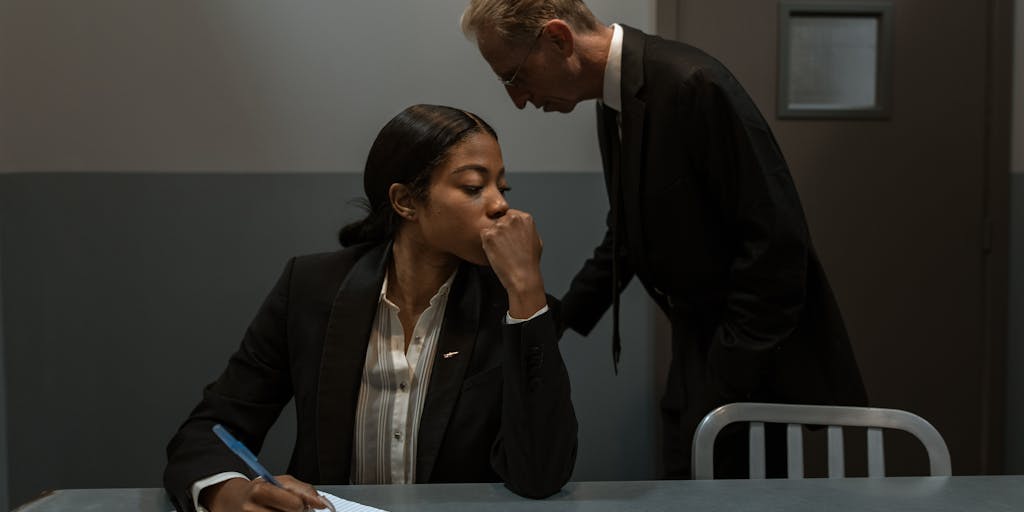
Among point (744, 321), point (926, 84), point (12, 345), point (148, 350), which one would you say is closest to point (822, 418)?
point (744, 321)

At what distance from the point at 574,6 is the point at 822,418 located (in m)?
0.93

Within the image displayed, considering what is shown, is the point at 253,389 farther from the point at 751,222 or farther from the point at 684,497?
the point at 751,222

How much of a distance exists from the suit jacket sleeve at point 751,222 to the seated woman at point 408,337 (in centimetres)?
46

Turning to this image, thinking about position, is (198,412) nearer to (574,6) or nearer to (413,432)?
(413,432)

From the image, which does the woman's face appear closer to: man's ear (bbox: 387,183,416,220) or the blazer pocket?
man's ear (bbox: 387,183,416,220)

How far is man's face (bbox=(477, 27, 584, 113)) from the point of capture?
175cm

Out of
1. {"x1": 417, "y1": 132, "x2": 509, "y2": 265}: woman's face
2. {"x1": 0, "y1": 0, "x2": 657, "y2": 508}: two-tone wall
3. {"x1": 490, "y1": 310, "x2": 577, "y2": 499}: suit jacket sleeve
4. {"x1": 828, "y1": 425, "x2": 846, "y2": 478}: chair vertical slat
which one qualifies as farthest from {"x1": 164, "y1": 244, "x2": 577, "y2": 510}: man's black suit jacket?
{"x1": 0, "y1": 0, "x2": 657, "y2": 508}: two-tone wall

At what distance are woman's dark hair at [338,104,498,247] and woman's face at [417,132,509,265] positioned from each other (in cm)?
Result: 2

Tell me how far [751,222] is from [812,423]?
40 centimetres

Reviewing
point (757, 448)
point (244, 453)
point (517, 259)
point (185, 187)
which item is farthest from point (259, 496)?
point (185, 187)

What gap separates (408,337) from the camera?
150 centimetres

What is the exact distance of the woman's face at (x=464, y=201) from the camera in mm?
1442

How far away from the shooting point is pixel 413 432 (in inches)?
56.7

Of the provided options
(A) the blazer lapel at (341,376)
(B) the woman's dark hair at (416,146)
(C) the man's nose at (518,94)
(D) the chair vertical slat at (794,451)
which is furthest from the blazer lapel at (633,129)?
(A) the blazer lapel at (341,376)
